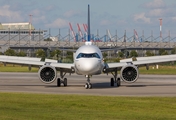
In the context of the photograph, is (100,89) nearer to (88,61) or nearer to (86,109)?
(88,61)

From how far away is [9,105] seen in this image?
75.0 ft

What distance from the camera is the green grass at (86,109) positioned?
750 inches

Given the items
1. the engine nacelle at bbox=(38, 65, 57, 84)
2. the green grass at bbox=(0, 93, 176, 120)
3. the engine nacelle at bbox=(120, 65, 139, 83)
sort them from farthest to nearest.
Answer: the engine nacelle at bbox=(120, 65, 139, 83), the engine nacelle at bbox=(38, 65, 57, 84), the green grass at bbox=(0, 93, 176, 120)

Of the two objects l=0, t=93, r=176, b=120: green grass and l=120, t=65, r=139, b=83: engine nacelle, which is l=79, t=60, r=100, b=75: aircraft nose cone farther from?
l=0, t=93, r=176, b=120: green grass

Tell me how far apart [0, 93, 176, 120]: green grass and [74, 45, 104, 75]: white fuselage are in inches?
387

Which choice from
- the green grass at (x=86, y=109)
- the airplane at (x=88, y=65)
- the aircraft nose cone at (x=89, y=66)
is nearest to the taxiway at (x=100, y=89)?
the airplane at (x=88, y=65)

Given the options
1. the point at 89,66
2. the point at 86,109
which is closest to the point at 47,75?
the point at 89,66

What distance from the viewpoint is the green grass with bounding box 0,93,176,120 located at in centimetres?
1906

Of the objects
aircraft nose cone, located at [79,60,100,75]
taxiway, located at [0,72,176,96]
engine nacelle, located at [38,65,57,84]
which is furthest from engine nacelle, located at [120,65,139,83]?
engine nacelle, located at [38,65,57,84]

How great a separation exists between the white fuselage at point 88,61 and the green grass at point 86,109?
9.82 metres

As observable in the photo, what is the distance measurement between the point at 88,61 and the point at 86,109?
1438 cm

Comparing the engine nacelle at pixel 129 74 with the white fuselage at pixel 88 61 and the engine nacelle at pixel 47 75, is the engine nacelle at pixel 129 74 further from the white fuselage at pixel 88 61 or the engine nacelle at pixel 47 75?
the engine nacelle at pixel 47 75

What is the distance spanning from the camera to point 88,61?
120 ft

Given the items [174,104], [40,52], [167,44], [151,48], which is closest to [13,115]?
[174,104]
